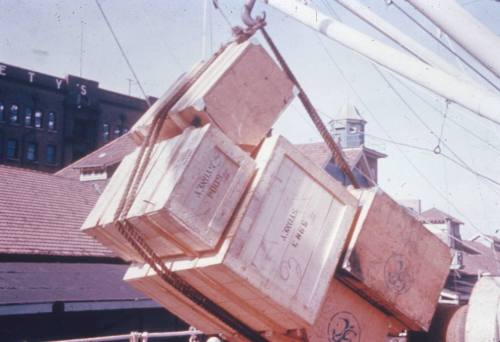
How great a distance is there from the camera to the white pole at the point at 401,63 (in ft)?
16.5

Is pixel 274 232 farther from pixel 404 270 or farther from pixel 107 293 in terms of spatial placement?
pixel 107 293

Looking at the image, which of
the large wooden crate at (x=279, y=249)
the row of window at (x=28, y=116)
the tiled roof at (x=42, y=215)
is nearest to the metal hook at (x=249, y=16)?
the large wooden crate at (x=279, y=249)

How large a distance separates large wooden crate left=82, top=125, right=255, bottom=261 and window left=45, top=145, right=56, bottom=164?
44012 millimetres

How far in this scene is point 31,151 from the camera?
146 ft

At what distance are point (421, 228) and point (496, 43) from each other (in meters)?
1.69

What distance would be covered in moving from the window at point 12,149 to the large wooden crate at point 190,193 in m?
42.5

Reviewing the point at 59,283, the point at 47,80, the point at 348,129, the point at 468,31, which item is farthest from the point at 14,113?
the point at 468,31

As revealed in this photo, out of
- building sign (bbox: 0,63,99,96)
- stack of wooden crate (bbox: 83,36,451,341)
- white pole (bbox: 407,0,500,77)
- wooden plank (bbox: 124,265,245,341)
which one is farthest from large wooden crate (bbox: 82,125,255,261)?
building sign (bbox: 0,63,99,96)

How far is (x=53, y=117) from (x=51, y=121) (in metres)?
0.36

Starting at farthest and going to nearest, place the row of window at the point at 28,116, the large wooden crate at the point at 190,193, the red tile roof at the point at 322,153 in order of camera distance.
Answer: the row of window at the point at 28,116 → the red tile roof at the point at 322,153 → the large wooden crate at the point at 190,193

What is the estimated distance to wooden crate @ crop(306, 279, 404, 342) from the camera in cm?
449

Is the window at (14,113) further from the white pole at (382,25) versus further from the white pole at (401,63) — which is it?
the white pole at (382,25)

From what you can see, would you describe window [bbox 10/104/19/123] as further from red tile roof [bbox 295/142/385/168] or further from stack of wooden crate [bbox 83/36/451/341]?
stack of wooden crate [bbox 83/36/451/341]

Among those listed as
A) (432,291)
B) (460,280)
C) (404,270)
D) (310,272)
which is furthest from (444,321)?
(460,280)
